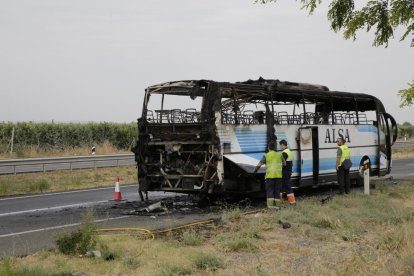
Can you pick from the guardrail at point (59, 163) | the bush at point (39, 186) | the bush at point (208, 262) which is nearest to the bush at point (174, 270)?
the bush at point (208, 262)

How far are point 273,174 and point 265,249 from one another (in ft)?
14.3

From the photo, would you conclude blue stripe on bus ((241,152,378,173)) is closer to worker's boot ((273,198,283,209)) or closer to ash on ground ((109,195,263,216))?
worker's boot ((273,198,283,209))

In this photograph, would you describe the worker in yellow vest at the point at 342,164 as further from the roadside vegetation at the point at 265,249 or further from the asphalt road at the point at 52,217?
the asphalt road at the point at 52,217

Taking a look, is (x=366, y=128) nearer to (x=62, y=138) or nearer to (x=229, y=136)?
(x=229, y=136)

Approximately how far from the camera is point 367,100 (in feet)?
60.8

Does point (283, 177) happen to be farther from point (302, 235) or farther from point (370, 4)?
point (370, 4)

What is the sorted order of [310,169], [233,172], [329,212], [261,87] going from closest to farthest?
[329,212] < [233,172] < [261,87] < [310,169]

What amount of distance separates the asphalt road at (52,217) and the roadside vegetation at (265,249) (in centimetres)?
107

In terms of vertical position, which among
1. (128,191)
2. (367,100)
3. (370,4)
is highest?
(370,4)

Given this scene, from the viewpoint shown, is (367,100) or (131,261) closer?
(131,261)

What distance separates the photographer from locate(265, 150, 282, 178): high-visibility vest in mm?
12953

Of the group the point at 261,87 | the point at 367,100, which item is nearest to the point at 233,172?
the point at 261,87

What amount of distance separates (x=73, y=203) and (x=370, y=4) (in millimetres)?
9499

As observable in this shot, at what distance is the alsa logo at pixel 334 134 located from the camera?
1633 cm
